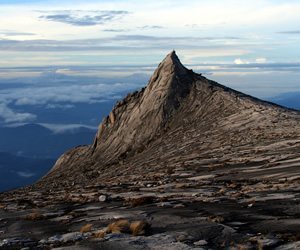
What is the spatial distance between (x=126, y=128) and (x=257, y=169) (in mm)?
43773

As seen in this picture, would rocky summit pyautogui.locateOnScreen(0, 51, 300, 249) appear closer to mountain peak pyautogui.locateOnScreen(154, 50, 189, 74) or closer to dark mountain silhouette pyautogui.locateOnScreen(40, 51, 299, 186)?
dark mountain silhouette pyautogui.locateOnScreen(40, 51, 299, 186)

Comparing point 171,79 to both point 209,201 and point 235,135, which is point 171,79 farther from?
point 209,201

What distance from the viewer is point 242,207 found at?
22656mm

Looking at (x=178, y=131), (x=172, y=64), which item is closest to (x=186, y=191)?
(x=178, y=131)

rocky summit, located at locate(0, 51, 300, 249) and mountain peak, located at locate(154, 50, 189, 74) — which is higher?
mountain peak, located at locate(154, 50, 189, 74)

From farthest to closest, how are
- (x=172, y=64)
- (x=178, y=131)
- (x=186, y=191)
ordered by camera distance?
1. (x=172, y=64)
2. (x=178, y=131)
3. (x=186, y=191)

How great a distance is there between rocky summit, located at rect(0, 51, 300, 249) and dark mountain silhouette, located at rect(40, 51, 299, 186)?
8.1 inches

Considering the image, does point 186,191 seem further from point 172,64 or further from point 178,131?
point 172,64

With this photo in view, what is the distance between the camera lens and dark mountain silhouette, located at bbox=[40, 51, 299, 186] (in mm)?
49156

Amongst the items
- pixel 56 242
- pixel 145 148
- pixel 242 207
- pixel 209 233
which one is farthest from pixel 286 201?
pixel 145 148

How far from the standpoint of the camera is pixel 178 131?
226ft

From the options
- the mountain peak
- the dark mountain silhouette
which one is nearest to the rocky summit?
the dark mountain silhouette

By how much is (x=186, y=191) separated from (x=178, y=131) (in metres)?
39.0

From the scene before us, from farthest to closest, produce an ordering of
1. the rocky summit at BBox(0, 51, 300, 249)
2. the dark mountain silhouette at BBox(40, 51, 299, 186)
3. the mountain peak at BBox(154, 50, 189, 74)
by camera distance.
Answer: the mountain peak at BBox(154, 50, 189, 74)
the dark mountain silhouette at BBox(40, 51, 299, 186)
the rocky summit at BBox(0, 51, 300, 249)
